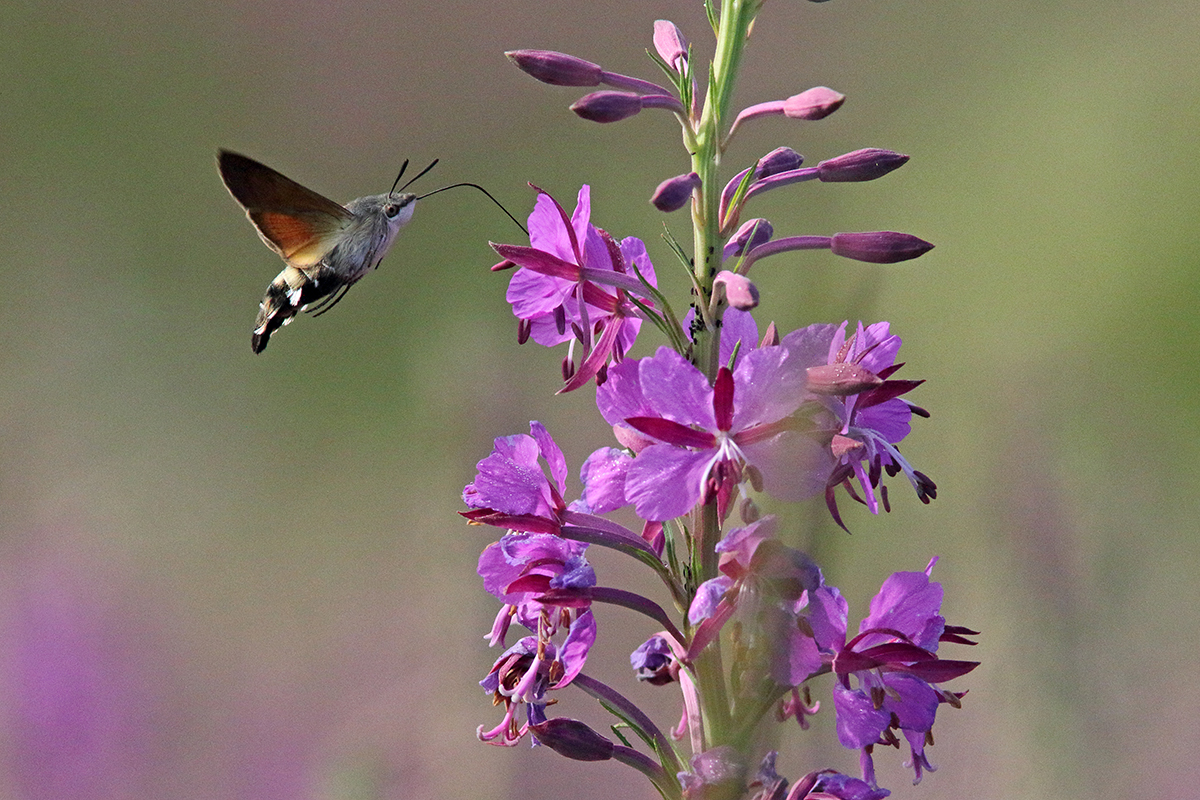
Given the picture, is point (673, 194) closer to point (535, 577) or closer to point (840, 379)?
point (840, 379)

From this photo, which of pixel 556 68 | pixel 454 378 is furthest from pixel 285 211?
pixel 556 68

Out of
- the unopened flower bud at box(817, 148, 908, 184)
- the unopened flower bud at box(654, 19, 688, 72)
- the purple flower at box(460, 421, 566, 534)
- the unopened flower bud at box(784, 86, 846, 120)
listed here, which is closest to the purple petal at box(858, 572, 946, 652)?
the purple flower at box(460, 421, 566, 534)

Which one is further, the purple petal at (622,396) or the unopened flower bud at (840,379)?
the purple petal at (622,396)

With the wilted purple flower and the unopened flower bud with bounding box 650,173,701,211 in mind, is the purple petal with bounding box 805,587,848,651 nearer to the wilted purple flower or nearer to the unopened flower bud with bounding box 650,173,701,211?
the wilted purple flower

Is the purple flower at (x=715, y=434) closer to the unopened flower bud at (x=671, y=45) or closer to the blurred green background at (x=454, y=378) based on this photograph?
the blurred green background at (x=454, y=378)

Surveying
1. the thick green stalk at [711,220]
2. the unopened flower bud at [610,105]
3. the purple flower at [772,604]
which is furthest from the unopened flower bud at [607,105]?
the purple flower at [772,604]

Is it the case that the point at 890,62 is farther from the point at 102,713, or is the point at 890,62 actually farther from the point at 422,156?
the point at 102,713
